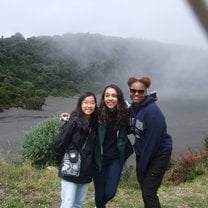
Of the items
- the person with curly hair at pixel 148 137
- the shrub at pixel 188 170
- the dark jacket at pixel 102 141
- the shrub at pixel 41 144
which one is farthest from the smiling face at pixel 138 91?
the shrub at pixel 41 144

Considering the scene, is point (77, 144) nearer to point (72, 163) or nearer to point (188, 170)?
point (72, 163)

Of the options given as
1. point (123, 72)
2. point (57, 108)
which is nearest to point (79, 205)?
point (57, 108)

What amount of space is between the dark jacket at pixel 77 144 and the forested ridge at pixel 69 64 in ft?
127

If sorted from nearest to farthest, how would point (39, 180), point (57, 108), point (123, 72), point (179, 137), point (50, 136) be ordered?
point (39, 180)
point (50, 136)
point (179, 137)
point (57, 108)
point (123, 72)

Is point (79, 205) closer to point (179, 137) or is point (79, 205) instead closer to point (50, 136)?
point (50, 136)

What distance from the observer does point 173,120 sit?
36938 mm

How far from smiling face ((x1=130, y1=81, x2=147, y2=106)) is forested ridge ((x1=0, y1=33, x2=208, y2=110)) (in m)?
38.7

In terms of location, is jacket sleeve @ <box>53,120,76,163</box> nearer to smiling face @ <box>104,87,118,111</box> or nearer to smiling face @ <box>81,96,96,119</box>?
smiling face @ <box>81,96,96,119</box>

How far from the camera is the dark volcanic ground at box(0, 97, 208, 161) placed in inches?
1009

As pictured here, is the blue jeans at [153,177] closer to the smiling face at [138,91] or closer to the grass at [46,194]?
the smiling face at [138,91]

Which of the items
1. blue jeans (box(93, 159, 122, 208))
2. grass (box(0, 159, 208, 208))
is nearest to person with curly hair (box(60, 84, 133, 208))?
blue jeans (box(93, 159, 122, 208))

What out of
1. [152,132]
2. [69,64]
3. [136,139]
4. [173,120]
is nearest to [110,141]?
[136,139]

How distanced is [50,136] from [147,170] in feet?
25.1

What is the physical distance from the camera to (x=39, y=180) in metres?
7.02
